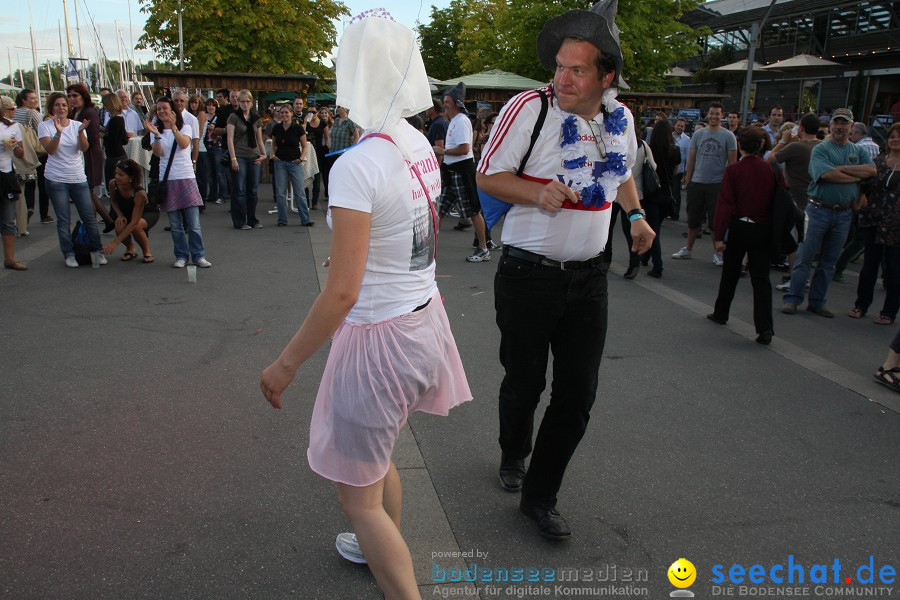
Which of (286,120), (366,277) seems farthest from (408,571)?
(286,120)

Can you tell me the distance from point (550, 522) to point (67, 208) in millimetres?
7138

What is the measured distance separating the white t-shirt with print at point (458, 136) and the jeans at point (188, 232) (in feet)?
10.6

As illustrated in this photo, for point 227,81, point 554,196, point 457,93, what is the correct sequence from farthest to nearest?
point 227,81 < point 457,93 < point 554,196

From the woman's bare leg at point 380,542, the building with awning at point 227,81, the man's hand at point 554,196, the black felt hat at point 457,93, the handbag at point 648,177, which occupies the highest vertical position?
the building with awning at point 227,81

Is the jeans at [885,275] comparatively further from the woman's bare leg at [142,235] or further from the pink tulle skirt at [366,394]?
the woman's bare leg at [142,235]

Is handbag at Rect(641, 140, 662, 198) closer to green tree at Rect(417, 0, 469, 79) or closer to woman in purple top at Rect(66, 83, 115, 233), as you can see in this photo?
woman in purple top at Rect(66, 83, 115, 233)

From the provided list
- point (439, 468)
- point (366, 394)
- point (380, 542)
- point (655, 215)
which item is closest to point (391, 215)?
point (366, 394)

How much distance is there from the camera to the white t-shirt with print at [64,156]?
7.78m

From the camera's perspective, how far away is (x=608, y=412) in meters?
4.45

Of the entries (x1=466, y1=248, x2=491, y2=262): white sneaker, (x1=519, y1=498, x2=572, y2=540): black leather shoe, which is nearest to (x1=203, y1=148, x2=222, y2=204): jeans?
(x1=466, y1=248, x2=491, y2=262): white sneaker

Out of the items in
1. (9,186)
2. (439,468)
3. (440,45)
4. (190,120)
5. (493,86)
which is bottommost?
(439,468)

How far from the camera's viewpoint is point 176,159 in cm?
782

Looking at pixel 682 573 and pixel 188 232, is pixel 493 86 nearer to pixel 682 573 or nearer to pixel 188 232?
pixel 188 232

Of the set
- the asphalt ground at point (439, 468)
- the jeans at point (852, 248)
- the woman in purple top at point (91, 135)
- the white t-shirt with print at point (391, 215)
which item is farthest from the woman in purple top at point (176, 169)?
the jeans at point (852, 248)
